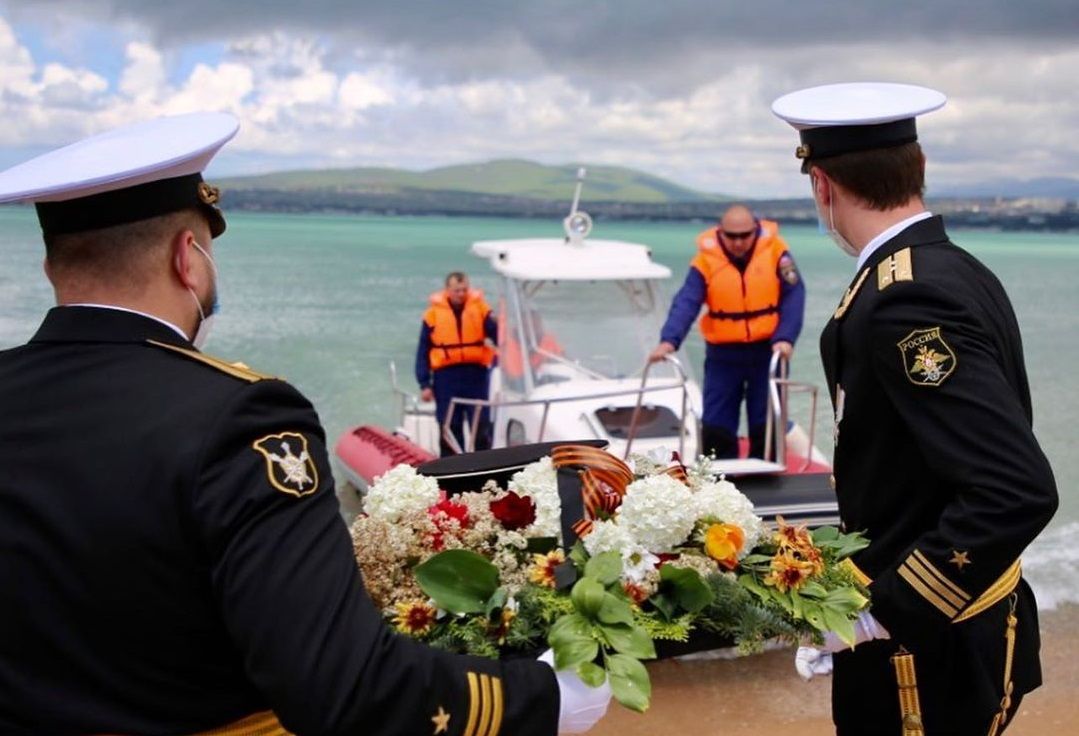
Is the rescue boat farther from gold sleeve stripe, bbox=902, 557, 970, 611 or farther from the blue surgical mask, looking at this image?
the blue surgical mask

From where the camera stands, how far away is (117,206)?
1.49m

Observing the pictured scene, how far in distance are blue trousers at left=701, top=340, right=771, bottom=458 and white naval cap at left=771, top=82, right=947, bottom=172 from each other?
17.1 feet

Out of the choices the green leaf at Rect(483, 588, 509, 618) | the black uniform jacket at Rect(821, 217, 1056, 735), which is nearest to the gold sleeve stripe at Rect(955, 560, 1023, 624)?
the black uniform jacket at Rect(821, 217, 1056, 735)

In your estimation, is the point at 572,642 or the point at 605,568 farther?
the point at 605,568

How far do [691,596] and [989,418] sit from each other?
64cm

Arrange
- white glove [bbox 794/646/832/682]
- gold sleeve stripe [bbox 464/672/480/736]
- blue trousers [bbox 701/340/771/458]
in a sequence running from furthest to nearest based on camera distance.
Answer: blue trousers [bbox 701/340/771/458], white glove [bbox 794/646/832/682], gold sleeve stripe [bbox 464/672/480/736]

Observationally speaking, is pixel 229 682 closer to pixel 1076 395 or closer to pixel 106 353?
pixel 106 353

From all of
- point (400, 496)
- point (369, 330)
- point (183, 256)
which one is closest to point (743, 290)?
point (400, 496)

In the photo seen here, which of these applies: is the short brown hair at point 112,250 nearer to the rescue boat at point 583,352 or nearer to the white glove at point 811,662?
the white glove at point 811,662

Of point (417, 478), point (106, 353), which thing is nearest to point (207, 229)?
point (106, 353)

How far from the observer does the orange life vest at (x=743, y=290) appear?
745 centimetres

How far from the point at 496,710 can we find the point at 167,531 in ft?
1.60

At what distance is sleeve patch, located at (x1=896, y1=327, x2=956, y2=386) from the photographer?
1983 mm

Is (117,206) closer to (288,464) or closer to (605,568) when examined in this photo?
(288,464)
